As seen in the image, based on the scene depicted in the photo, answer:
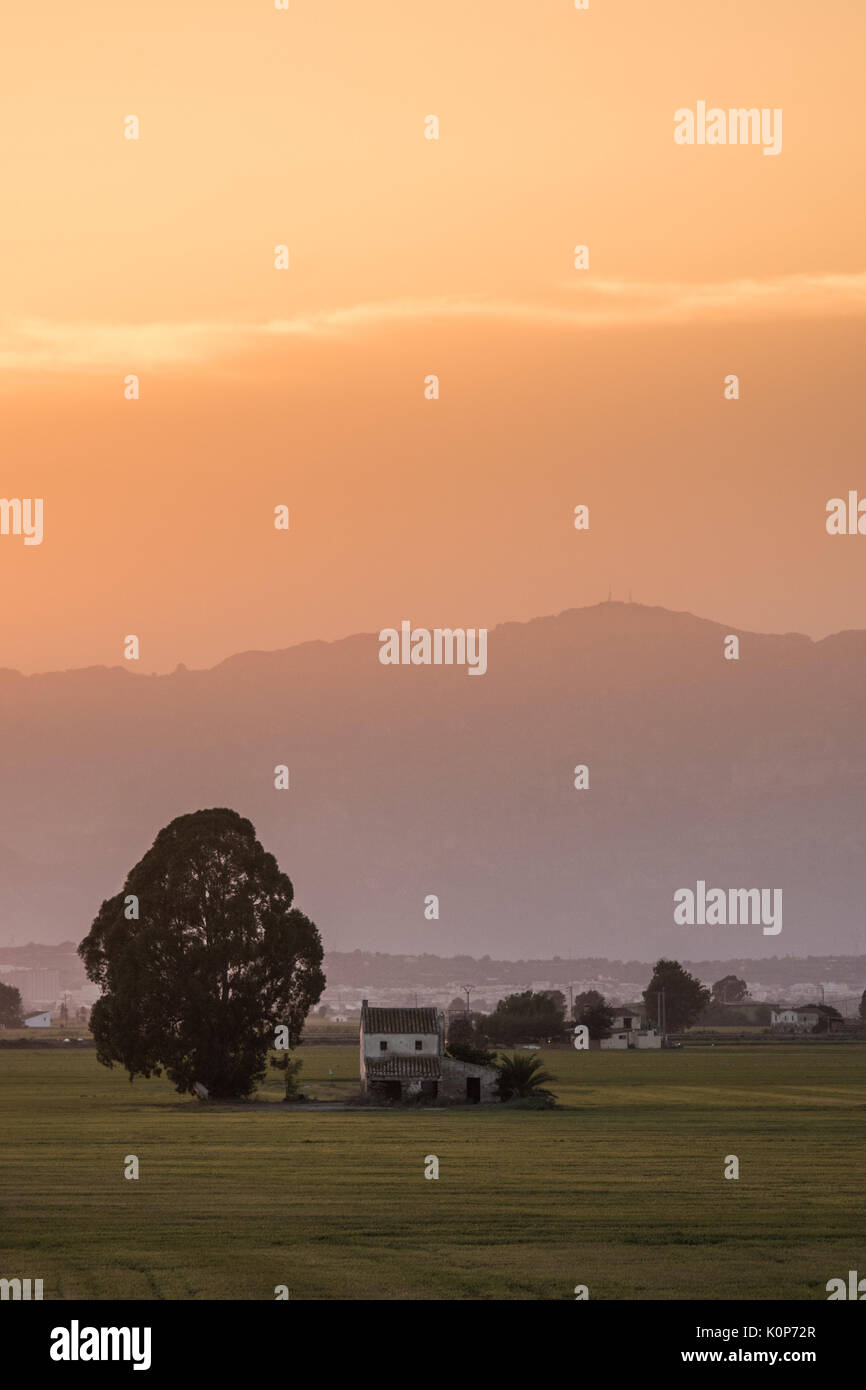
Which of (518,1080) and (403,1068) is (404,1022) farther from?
(518,1080)

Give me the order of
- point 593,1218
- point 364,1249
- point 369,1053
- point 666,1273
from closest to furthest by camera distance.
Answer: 1. point 666,1273
2. point 364,1249
3. point 593,1218
4. point 369,1053

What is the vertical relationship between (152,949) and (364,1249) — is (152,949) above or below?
above

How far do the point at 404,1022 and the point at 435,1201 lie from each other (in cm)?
4583

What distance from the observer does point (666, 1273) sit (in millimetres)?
34969

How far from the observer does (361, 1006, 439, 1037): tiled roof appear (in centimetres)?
9162

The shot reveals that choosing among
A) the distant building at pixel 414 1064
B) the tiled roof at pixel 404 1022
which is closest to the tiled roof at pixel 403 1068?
the distant building at pixel 414 1064

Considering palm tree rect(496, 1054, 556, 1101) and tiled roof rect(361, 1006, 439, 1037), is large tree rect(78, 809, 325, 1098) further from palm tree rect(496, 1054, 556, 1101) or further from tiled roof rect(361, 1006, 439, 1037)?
palm tree rect(496, 1054, 556, 1101)

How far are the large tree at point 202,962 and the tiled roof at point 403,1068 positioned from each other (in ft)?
15.6

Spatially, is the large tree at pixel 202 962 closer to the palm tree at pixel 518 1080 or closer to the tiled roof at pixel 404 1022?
the tiled roof at pixel 404 1022

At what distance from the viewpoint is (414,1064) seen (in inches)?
3578
